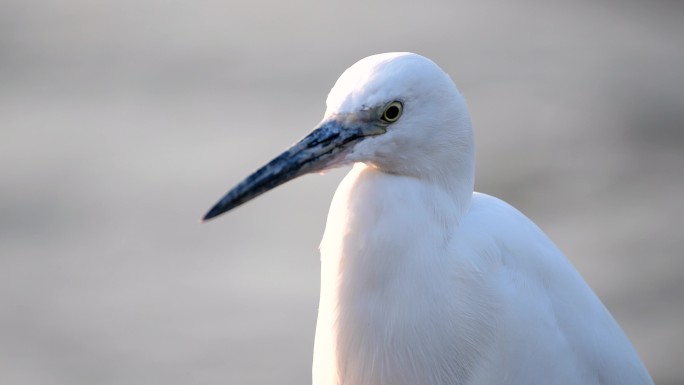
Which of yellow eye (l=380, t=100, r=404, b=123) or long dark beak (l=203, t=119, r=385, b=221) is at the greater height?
yellow eye (l=380, t=100, r=404, b=123)

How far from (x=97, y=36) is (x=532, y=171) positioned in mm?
3705

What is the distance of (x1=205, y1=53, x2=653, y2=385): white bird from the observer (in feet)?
8.95

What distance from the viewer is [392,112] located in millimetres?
2717

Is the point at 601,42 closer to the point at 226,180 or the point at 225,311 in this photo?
the point at 226,180

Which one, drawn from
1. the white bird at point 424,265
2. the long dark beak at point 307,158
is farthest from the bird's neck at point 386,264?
the long dark beak at point 307,158

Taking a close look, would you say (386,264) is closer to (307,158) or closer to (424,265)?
(424,265)

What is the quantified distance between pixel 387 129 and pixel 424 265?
39 cm

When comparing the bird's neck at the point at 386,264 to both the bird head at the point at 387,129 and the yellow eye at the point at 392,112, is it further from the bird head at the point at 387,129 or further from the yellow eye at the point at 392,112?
the yellow eye at the point at 392,112

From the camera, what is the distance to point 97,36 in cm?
884

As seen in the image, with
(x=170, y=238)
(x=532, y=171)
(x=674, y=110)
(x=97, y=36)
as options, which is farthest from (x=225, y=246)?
(x=674, y=110)

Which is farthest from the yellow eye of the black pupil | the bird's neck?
the bird's neck

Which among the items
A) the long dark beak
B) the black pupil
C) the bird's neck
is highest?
the black pupil

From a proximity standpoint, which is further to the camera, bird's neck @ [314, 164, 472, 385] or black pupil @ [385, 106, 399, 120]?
bird's neck @ [314, 164, 472, 385]

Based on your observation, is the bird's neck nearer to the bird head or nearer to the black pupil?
the bird head
